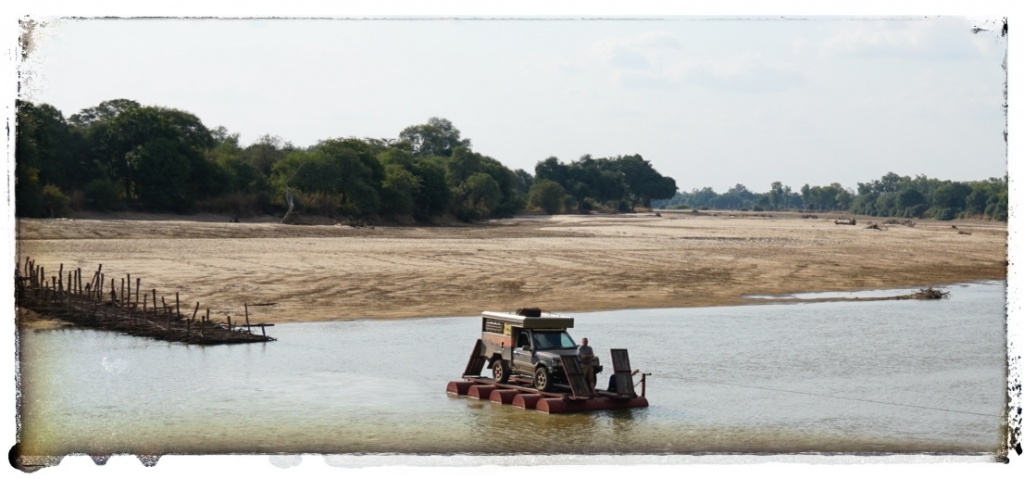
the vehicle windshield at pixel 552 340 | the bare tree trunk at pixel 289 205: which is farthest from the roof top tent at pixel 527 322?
the bare tree trunk at pixel 289 205

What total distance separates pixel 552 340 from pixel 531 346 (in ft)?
1.47

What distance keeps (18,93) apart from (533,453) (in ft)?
30.1

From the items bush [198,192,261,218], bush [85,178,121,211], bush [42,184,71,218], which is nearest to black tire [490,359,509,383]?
bush [42,184,71,218]

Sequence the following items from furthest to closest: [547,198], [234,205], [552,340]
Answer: [547,198] → [234,205] → [552,340]

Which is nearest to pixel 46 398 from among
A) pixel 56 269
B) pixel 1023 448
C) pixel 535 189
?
pixel 1023 448

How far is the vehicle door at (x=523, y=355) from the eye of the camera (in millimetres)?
22891

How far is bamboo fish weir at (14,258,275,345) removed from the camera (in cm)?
3100

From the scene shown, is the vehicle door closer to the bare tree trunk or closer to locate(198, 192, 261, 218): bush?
locate(198, 192, 261, 218): bush

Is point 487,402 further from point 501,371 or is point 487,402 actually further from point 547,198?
point 547,198

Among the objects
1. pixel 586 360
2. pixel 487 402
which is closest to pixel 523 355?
pixel 487 402

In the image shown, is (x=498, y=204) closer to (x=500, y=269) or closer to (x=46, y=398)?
(x=500, y=269)

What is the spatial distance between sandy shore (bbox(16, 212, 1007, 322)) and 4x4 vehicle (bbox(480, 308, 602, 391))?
42.3 ft

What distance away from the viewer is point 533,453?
18469 mm

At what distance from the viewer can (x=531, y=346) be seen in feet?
74.9
